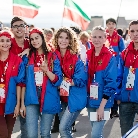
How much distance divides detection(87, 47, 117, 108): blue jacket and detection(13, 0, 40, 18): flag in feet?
21.3

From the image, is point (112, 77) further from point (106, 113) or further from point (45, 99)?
point (45, 99)

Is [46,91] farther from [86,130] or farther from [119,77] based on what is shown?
[86,130]

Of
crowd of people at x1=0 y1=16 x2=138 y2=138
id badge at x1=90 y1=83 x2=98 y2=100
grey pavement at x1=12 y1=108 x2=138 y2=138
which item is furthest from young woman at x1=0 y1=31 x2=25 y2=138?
grey pavement at x1=12 y1=108 x2=138 y2=138

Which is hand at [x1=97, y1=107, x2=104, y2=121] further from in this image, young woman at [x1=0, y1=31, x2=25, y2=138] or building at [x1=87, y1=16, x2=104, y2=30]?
building at [x1=87, y1=16, x2=104, y2=30]

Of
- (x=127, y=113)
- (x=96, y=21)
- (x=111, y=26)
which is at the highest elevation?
(x=96, y=21)

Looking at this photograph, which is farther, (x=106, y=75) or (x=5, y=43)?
(x=5, y=43)

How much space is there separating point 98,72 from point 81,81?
0.26 m

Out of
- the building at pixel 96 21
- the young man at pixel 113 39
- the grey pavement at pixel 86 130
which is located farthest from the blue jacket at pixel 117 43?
the building at pixel 96 21

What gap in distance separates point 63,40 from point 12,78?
2.81 ft

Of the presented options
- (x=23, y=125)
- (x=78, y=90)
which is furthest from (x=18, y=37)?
(x=23, y=125)

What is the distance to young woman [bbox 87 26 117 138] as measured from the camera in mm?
4480

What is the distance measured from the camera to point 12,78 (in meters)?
4.66

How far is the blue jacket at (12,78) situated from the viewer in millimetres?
4641

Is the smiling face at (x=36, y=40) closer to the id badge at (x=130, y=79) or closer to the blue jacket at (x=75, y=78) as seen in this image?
the blue jacket at (x=75, y=78)
